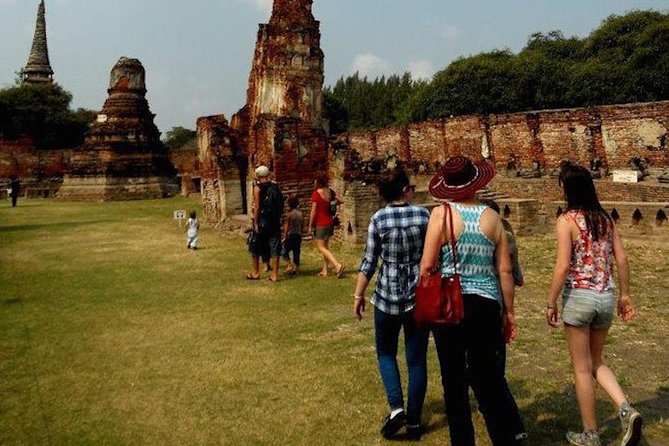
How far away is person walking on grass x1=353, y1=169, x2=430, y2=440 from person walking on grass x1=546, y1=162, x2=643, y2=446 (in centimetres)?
86

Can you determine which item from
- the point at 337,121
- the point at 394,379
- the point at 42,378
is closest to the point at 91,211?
the point at 42,378

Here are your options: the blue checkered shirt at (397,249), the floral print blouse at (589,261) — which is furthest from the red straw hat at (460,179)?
the floral print blouse at (589,261)

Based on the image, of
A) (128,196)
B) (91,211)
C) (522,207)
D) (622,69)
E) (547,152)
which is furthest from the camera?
(622,69)

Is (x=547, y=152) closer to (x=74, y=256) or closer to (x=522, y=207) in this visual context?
(x=522, y=207)

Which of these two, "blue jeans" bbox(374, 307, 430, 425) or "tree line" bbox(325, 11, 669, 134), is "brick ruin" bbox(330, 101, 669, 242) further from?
"tree line" bbox(325, 11, 669, 134)

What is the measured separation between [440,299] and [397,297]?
0.65m

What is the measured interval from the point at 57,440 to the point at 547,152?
23850 millimetres

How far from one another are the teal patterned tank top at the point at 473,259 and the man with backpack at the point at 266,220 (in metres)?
5.32

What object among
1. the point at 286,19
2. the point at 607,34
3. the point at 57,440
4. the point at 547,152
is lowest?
the point at 57,440

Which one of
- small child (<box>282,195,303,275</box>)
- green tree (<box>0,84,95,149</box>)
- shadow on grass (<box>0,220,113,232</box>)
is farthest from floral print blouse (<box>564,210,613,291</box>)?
green tree (<box>0,84,95,149</box>)

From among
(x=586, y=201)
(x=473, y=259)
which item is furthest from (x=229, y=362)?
(x=586, y=201)

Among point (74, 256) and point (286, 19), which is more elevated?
point (286, 19)

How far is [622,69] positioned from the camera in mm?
33375

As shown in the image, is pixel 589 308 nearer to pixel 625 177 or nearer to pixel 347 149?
pixel 347 149
